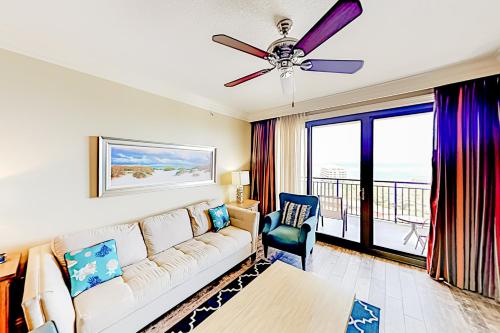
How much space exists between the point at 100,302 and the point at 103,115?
1.82 meters

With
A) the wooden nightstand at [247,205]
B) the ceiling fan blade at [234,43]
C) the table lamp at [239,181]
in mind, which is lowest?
the wooden nightstand at [247,205]

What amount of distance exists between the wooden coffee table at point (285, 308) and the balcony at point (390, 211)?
202 centimetres

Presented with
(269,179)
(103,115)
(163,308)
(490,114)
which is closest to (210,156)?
(269,179)

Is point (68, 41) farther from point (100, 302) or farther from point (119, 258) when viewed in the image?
point (100, 302)

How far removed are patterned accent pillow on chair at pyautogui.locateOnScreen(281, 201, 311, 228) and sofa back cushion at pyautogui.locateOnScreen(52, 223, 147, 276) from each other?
6.48 ft

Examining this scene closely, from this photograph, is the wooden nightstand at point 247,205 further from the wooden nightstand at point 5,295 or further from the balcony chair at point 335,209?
the wooden nightstand at point 5,295

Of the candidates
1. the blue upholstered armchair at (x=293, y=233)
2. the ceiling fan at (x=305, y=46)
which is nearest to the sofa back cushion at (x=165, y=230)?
the blue upholstered armchair at (x=293, y=233)

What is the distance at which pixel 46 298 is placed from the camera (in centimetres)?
114

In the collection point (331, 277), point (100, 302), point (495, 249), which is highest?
point (495, 249)

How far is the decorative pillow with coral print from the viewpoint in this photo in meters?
1.51

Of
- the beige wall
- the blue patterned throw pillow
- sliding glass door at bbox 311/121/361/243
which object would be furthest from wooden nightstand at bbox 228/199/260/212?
the beige wall

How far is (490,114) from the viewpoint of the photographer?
2.02 m

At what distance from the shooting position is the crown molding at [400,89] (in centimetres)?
201

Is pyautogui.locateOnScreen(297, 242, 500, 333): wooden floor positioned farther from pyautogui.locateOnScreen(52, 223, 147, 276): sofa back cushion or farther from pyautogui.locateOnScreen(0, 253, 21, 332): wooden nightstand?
pyautogui.locateOnScreen(0, 253, 21, 332): wooden nightstand
